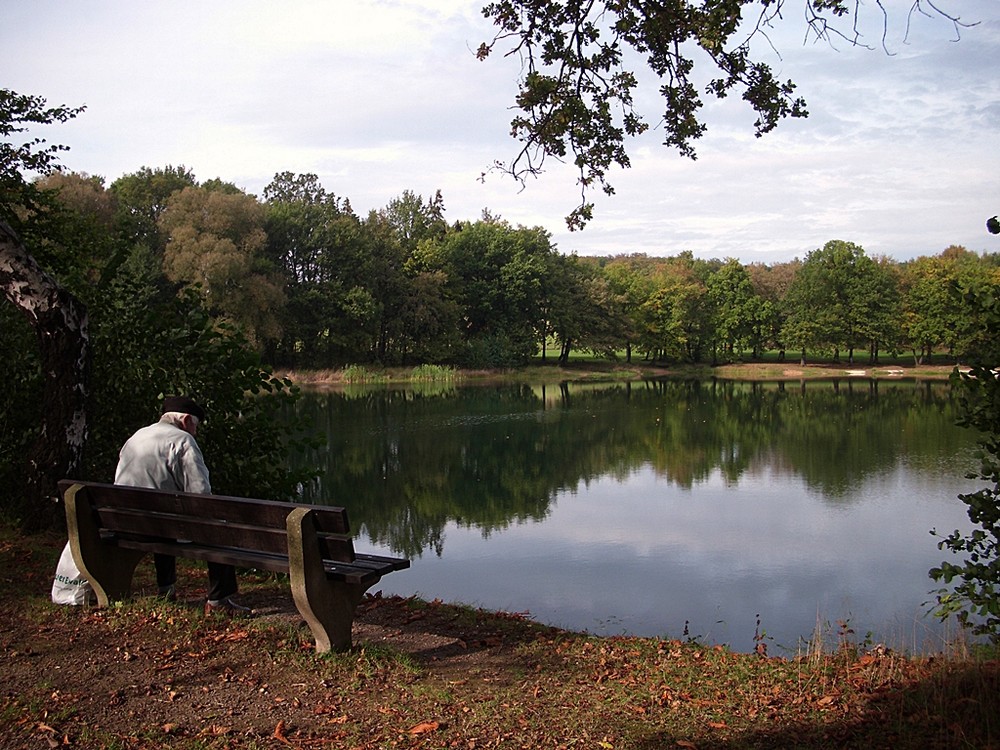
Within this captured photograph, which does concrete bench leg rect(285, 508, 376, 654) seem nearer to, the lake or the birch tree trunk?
the birch tree trunk

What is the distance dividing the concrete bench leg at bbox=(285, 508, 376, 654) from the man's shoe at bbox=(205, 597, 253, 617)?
0.90m

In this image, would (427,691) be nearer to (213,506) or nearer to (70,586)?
(213,506)

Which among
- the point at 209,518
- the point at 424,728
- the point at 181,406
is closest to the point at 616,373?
the point at 181,406

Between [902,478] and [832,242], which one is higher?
[832,242]

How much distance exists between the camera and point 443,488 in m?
17.4

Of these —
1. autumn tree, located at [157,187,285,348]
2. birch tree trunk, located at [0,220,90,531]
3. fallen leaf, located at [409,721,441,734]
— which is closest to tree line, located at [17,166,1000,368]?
autumn tree, located at [157,187,285,348]

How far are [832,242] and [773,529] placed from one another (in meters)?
55.1

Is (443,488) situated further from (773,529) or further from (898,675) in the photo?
(898,675)

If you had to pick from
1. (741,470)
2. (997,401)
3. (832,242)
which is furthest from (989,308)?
(832,242)

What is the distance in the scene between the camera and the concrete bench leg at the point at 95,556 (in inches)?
197

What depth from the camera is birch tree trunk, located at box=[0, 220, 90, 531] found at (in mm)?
6406

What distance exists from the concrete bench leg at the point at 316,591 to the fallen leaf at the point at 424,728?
777 mm

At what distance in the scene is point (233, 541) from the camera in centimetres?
457

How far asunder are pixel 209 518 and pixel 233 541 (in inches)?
8.0
